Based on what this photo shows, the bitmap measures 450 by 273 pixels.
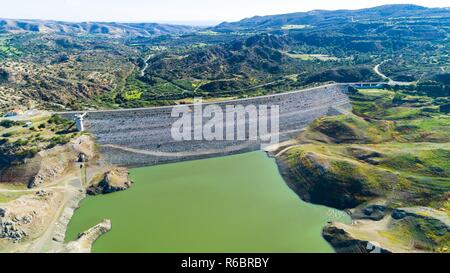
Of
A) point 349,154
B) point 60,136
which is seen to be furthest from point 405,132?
point 60,136

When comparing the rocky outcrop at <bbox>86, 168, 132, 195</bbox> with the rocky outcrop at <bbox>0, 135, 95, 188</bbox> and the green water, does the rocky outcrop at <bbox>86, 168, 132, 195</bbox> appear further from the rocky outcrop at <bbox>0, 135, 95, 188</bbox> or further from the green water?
the rocky outcrop at <bbox>0, 135, 95, 188</bbox>

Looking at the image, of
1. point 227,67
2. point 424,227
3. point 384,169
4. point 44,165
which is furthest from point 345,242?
point 227,67

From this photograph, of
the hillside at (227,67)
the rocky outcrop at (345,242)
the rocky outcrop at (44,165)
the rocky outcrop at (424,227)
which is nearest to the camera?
the rocky outcrop at (345,242)

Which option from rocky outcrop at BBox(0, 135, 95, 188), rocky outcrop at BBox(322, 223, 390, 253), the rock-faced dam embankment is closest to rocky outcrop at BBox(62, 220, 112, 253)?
rocky outcrop at BBox(0, 135, 95, 188)

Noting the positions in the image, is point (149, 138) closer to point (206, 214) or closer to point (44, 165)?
point (44, 165)

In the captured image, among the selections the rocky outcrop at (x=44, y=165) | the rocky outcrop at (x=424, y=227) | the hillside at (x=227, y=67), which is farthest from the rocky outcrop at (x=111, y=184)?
the rocky outcrop at (x=424, y=227)

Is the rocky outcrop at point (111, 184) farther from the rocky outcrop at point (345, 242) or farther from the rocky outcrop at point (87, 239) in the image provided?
the rocky outcrop at point (345, 242)
